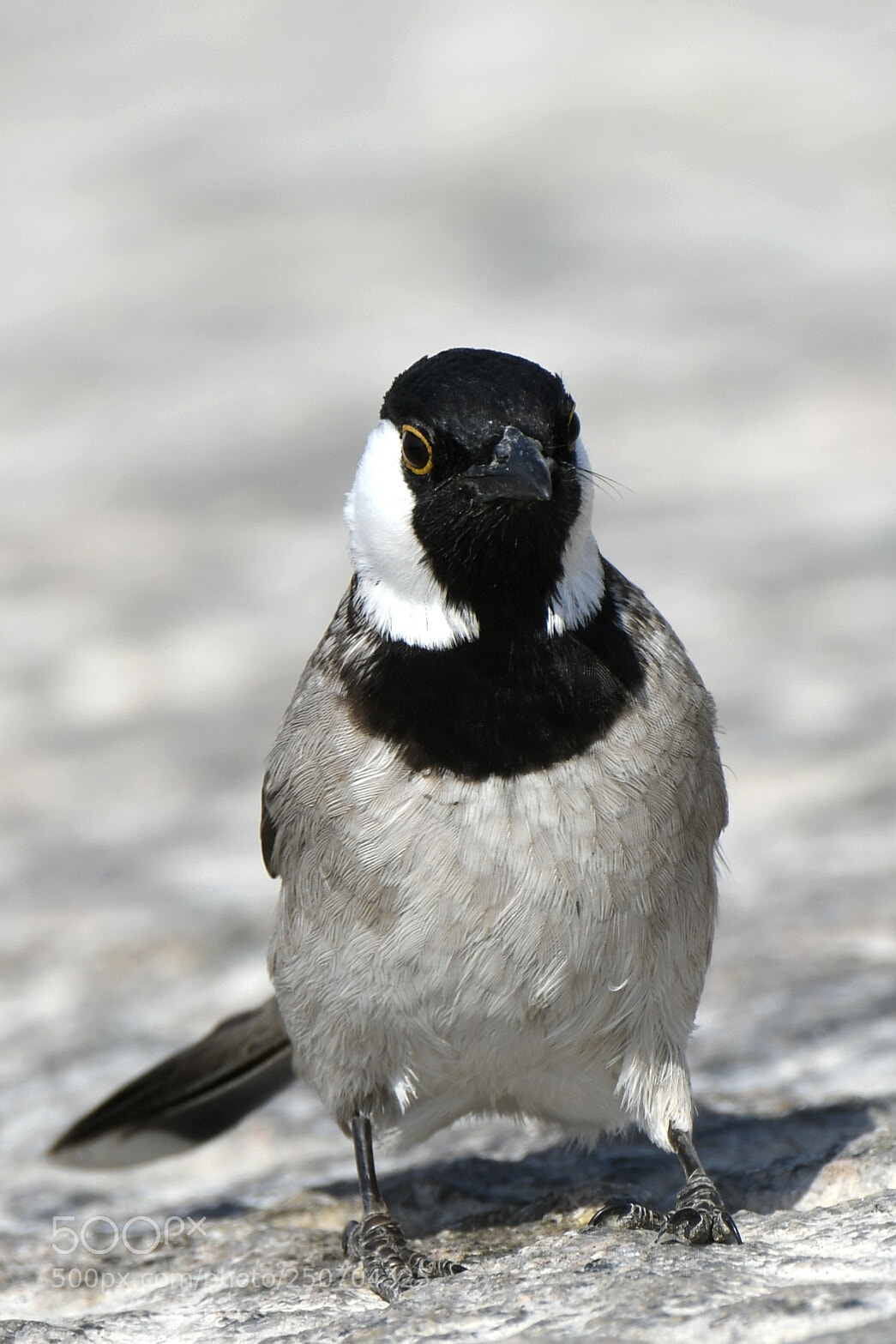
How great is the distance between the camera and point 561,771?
458 centimetres

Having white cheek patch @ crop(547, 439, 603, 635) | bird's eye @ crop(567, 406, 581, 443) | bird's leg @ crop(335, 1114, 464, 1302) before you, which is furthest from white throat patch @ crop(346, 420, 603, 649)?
bird's leg @ crop(335, 1114, 464, 1302)

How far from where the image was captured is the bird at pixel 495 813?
454cm

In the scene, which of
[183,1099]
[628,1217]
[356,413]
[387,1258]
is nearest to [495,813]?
[628,1217]

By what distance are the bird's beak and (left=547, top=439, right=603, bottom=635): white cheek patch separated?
11.1 inches

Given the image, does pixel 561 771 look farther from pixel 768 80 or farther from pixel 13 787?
pixel 768 80

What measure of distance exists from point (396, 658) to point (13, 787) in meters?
5.86

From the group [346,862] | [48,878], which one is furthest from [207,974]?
[346,862]

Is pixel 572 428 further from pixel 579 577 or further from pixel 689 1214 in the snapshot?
pixel 689 1214

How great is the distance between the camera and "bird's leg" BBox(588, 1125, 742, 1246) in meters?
→ 4.51

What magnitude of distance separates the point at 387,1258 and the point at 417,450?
2323 millimetres

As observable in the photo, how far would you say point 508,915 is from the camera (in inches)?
177

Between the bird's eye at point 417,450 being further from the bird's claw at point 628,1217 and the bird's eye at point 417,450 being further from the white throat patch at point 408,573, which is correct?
the bird's claw at point 628,1217

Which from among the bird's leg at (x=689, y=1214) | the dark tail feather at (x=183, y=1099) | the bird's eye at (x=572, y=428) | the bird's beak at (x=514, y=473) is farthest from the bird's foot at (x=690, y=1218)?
the bird's eye at (x=572, y=428)

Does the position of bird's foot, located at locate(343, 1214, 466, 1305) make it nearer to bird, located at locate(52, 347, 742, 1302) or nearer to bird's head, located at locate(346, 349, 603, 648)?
bird, located at locate(52, 347, 742, 1302)
